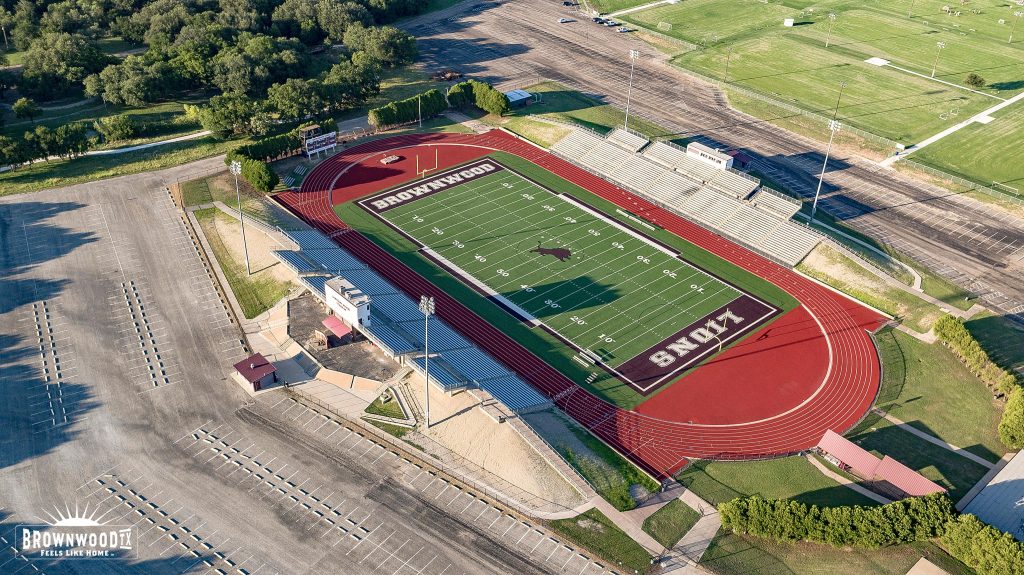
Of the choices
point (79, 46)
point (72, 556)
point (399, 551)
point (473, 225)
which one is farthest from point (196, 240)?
point (79, 46)

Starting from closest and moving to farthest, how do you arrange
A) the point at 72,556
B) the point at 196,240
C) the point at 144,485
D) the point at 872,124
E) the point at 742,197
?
the point at 72,556
the point at 144,485
the point at 196,240
the point at 742,197
the point at 872,124

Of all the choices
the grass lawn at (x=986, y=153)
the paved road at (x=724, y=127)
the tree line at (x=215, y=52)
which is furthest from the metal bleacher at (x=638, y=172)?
the tree line at (x=215, y=52)

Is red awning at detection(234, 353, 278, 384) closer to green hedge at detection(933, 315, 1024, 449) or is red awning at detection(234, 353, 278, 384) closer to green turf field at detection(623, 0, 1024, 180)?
green hedge at detection(933, 315, 1024, 449)

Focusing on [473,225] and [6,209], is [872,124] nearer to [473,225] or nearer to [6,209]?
[473,225]

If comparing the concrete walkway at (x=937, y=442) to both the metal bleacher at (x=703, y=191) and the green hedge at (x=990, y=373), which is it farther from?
the metal bleacher at (x=703, y=191)

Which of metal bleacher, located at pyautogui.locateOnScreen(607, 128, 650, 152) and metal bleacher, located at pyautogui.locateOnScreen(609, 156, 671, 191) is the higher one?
metal bleacher, located at pyautogui.locateOnScreen(607, 128, 650, 152)

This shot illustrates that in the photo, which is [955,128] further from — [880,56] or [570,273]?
[570,273]

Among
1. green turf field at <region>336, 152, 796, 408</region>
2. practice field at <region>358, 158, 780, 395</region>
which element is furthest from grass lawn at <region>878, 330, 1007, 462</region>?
practice field at <region>358, 158, 780, 395</region>
